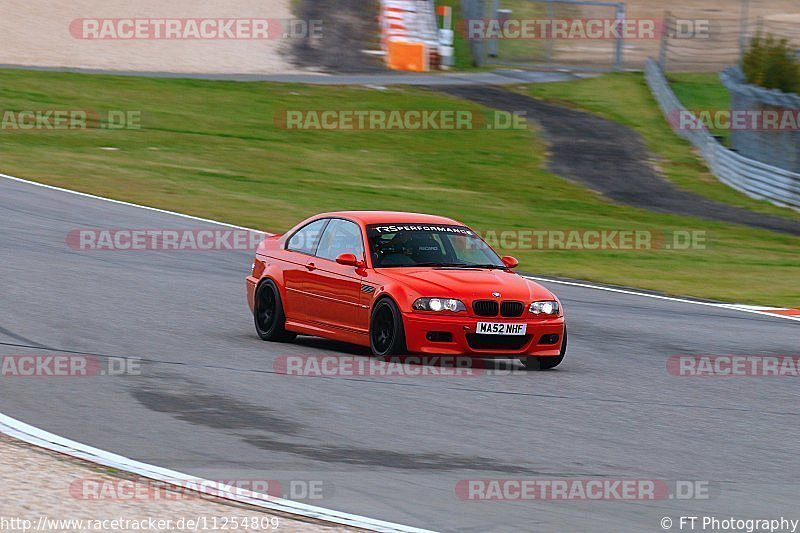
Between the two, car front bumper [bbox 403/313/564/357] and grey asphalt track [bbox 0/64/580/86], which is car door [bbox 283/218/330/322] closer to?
car front bumper [bbox 403/313/564/357]

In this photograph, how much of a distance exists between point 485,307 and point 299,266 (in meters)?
2.17

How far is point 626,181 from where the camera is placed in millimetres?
31203

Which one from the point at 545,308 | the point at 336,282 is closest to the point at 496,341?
the point at 545,308

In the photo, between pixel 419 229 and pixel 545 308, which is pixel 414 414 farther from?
pixel 419 229

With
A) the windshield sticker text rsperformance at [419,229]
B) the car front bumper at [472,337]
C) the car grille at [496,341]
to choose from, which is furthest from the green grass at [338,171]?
the car grille at [496,341]

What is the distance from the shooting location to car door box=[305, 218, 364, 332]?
1220cm

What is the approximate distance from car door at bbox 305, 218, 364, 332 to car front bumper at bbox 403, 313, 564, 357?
79cm

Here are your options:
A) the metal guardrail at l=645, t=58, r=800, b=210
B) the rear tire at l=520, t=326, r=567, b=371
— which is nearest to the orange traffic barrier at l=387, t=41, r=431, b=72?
the metal guardrail at l=645, t=58, r=800, b=210

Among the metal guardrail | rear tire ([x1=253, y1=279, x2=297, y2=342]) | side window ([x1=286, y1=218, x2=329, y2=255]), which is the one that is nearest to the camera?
rear tire ([x1=253, y1=279, x2=297, y2=342])

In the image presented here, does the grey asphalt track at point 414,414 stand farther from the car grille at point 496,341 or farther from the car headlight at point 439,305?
the car headlight at point 439,305

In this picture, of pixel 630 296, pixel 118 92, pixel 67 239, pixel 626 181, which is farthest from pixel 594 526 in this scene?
pixel 118 92

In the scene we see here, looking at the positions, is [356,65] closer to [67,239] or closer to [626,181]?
[626,181]

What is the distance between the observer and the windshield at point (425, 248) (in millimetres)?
12367

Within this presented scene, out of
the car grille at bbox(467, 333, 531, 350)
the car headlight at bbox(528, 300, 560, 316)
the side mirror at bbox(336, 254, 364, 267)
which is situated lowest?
the car grille at bbox(467, 333, 531, 350)
